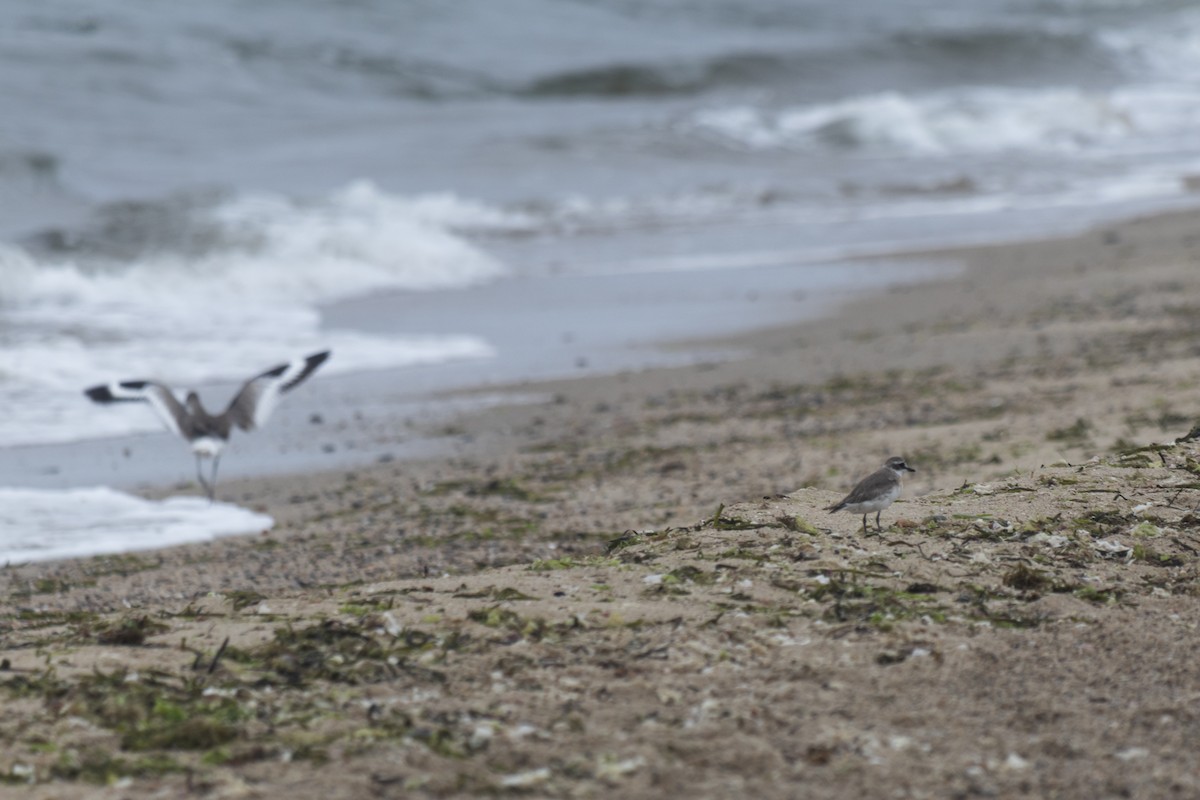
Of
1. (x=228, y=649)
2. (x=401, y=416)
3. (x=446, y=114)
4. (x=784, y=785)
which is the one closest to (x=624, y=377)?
(x=401, y=416)

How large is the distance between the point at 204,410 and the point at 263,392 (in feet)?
1.40

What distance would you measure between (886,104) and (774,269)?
1688cm

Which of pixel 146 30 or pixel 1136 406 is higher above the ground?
pixel 146 30

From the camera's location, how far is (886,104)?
3294 cm

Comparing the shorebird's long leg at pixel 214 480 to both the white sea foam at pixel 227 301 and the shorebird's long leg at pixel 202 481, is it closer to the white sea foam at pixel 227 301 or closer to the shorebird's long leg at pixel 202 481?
the shorebird's long leg at pixel 202 481

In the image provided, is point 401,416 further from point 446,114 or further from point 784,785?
point 446,114

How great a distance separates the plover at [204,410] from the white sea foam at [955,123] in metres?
20.8

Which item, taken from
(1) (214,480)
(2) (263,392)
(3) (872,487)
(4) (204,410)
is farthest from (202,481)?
(3) (872,487)

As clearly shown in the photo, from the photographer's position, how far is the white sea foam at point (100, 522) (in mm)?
7789

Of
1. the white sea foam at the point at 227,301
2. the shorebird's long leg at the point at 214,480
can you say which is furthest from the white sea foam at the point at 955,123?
the shorebird's long leg at the point at 214,480

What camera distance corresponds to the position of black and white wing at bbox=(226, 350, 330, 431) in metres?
9.45

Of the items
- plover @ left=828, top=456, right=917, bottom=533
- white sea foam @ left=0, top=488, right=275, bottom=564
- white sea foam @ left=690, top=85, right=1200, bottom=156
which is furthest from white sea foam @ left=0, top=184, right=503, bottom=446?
white sea foam @ left=690, top=85, right=1200, bottom=156

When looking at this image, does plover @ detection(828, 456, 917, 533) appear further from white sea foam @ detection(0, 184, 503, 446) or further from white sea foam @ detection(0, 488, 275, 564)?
white sea foam @ detection(0, 184, 503, 446)

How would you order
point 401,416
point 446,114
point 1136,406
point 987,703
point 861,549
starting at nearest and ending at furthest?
point 987,703 < point 861,549 < point 1136,406 < point 401,416 < point 446,114
